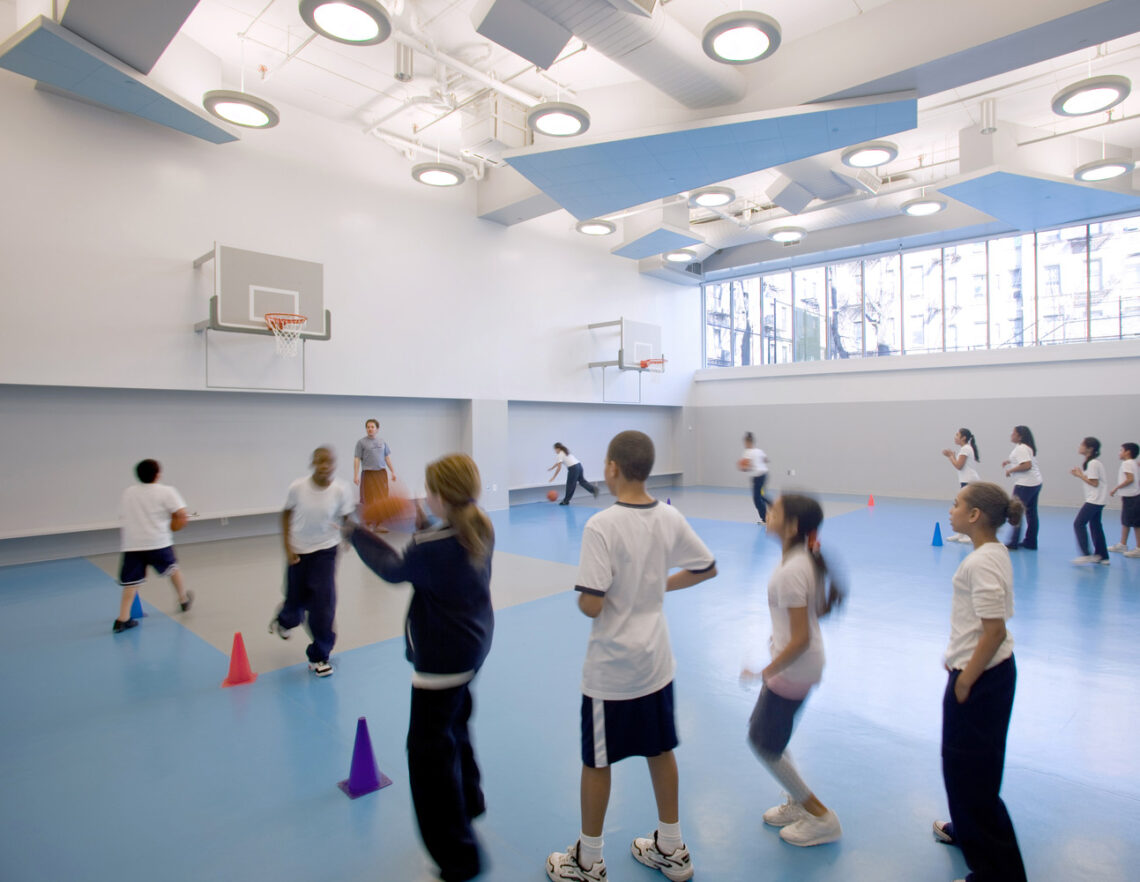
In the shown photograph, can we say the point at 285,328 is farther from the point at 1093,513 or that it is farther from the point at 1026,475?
the point at 1093,513

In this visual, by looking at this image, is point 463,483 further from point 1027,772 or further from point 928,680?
point 928,680

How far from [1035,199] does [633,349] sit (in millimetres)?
7365

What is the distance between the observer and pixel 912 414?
13.2 m

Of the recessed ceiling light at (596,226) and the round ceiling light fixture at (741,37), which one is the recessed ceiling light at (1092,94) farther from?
the recessed ceiling light at (596,226)

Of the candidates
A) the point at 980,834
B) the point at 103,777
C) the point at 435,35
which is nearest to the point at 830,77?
the point at 435,35

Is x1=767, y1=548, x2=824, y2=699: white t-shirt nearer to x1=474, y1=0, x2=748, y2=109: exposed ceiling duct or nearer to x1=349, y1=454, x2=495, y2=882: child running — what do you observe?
Result: x1=349, y1=454, x2=495, y2=882: child running

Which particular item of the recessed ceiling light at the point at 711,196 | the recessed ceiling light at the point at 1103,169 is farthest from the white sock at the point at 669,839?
the recessed ceiling light at the point at 1103,169

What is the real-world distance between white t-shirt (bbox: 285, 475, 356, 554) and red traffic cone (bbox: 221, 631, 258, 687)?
67cm

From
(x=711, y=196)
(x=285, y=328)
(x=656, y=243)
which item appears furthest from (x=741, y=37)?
(x=656, y=243)

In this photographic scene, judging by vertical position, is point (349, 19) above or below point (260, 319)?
above

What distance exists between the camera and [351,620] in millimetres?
4848

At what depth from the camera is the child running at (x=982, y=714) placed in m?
1.86

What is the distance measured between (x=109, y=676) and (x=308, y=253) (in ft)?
21.5

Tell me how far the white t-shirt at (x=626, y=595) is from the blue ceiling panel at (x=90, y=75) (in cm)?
690
